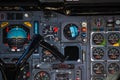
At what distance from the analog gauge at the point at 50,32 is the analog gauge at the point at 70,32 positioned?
18cm

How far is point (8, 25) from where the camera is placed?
22.4ft

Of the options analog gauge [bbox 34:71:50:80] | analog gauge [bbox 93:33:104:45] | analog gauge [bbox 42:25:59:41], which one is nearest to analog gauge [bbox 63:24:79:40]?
analog gauge [bbox 42:25:59:41]

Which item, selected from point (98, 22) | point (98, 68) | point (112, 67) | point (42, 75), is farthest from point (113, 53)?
point (42, 75)

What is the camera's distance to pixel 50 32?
684cm

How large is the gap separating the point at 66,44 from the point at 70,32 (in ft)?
0.78

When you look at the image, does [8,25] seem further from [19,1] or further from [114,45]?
[114,45]

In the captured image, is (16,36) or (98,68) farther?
(98,68)

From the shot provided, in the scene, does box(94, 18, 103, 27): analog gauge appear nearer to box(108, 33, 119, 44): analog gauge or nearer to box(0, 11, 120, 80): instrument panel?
box(0, 11, 120, 80): instrument panel

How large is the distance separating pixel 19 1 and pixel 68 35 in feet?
3.86

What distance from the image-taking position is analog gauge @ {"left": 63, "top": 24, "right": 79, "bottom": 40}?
267 inches

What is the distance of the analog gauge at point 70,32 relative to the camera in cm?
678

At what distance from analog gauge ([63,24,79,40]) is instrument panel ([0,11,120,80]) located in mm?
19

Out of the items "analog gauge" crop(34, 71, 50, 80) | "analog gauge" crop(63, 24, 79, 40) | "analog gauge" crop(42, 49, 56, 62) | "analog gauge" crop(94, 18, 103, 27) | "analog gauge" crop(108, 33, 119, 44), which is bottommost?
"analog gauge" crop(34, 71, 50, 80)

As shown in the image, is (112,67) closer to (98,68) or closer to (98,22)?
(98,68)
